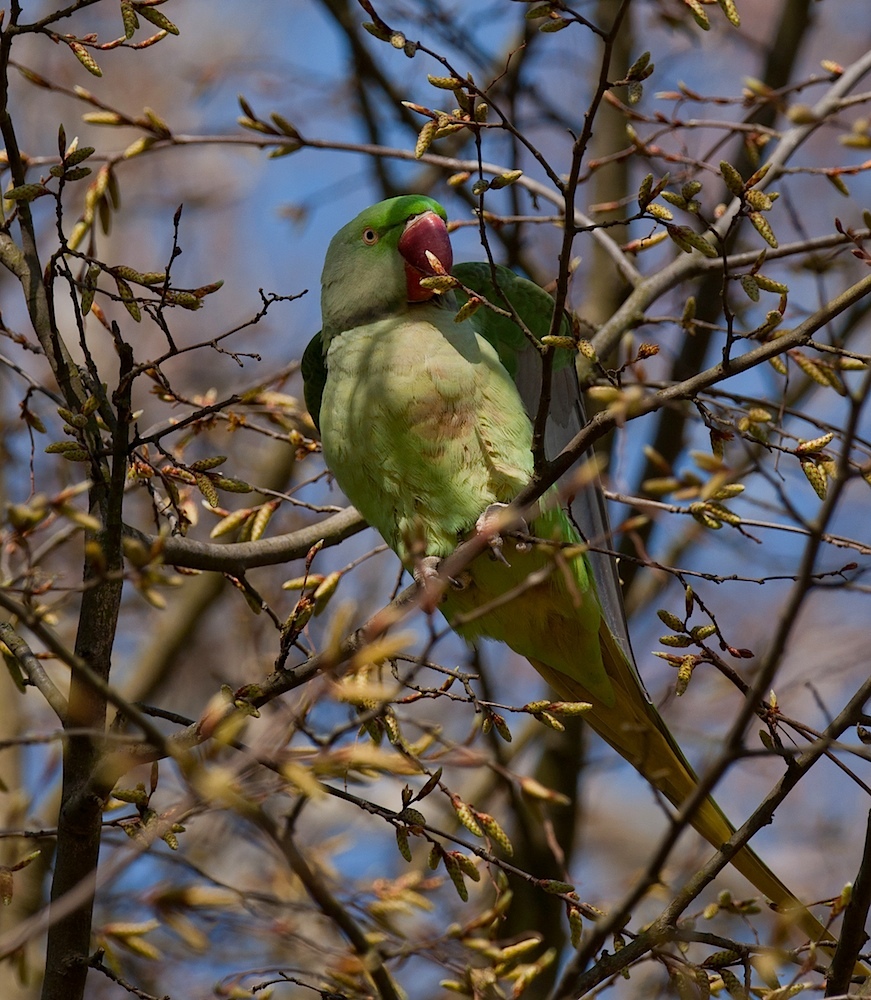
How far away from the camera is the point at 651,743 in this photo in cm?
299

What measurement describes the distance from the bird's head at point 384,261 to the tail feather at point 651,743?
1.13 metres

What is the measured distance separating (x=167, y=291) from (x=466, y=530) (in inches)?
45.1

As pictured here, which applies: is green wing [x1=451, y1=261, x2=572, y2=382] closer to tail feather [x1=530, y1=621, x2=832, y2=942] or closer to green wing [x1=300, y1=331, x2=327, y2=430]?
green wing [x1=300, y1=331, x2=327, y2=430]

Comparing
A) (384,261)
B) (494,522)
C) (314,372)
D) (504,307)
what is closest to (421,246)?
(384,261)

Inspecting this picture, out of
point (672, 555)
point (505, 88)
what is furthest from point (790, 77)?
point (672, 555)

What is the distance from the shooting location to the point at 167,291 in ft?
7.18

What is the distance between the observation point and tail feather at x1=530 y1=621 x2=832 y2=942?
8.47 ft

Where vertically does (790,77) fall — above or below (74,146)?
above

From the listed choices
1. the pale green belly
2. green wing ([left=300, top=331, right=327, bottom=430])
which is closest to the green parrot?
the pale green belly

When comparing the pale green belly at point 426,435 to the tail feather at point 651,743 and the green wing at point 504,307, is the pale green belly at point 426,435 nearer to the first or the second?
the green wing at point 504,307

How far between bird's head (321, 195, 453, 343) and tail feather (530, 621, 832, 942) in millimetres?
1134

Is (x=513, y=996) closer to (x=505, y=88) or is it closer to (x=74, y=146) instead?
(x=74, y=146)

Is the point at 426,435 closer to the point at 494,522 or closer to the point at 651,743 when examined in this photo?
the point at 494,522

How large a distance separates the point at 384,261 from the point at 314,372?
1.51ft
